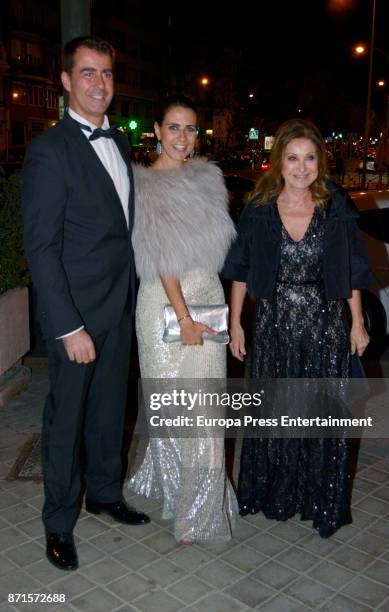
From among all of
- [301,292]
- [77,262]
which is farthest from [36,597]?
[301,292]

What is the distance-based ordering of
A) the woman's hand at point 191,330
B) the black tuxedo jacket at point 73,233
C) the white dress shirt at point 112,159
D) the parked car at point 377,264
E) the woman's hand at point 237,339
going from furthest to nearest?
the parked car at point 377,264
the woman's hand at point 237,339
the woman's hand at point 191,330
the white dress shirt at point 112,159
the black tuxedo jacket at point 73,233

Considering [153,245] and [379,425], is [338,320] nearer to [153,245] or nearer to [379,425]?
[153,245]

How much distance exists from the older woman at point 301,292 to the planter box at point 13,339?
237 centimetres

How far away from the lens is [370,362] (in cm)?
654

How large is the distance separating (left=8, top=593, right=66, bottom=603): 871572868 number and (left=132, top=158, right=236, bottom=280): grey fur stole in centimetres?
152

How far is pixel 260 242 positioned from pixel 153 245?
23.9 inches

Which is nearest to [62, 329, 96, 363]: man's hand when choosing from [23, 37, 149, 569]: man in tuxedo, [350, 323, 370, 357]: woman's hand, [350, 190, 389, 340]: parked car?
[23, 37, 149, 569]: man in tuxedo

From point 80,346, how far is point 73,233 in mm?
510

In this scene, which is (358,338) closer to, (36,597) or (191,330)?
(191,330)

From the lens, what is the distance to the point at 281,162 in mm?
3367

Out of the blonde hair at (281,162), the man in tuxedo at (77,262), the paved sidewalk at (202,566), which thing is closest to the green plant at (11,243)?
the paved sidewalk at (202,566)

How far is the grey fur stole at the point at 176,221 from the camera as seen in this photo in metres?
3.09

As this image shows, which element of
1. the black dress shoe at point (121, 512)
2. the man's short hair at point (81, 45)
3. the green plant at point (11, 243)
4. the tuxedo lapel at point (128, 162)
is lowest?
the black dress shoe at point (121, 512)

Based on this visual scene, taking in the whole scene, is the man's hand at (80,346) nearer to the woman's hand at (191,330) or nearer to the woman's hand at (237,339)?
the woman's hand at (191,330)
